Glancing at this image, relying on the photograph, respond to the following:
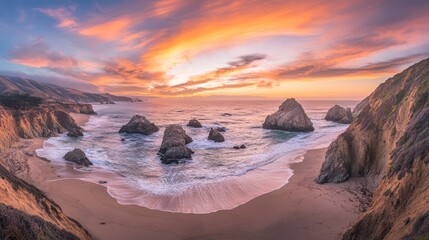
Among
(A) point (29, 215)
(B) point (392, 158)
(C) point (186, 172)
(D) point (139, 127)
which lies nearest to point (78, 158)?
(C) point (186, 172)

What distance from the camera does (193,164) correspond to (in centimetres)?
3189

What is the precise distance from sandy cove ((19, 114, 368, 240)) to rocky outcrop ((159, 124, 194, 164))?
11.7 metres

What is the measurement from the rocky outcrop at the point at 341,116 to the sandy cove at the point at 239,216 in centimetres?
6268

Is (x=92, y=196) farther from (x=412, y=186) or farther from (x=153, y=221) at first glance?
(x=412, y=186)

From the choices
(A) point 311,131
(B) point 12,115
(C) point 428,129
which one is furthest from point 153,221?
(A) point 311,131

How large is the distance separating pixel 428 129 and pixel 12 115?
54.3 meters

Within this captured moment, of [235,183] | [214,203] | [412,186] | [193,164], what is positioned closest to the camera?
[412,186]

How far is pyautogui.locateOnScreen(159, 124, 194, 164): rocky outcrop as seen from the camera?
33.8 m

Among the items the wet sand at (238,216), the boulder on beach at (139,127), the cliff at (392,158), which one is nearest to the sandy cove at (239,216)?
the wet sand at (238,216)

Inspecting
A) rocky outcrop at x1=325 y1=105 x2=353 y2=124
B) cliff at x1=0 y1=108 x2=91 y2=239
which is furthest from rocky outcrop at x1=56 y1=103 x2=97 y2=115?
cliff at x1=0 y1=108 x2=91 y2=239

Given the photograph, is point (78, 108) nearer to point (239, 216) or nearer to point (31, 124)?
point (31, 124)

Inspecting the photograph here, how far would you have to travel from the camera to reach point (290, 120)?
6297 cm

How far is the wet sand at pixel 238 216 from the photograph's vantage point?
49.4 ft

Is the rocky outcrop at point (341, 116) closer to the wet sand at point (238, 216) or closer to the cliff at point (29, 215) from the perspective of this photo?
the wet sand at point (238, 216)
